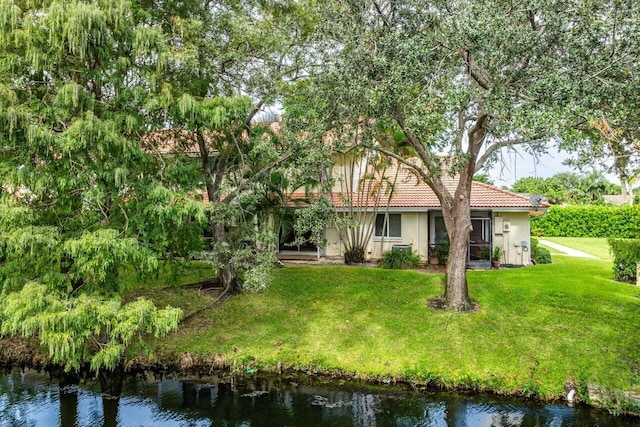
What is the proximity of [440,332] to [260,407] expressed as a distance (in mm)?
5628

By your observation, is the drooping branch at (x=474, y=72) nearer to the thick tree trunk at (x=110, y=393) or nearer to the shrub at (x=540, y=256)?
the thick tree trunk at (x=110, y=393)

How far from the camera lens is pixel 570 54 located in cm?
904

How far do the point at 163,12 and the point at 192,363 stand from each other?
9.93 metres

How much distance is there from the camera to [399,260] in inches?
762

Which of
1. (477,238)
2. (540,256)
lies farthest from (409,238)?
(540,256)

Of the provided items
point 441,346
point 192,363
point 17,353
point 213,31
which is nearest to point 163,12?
point 213,31

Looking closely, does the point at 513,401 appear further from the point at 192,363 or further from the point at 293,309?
the point at 192,363

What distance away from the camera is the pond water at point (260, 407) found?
950cm

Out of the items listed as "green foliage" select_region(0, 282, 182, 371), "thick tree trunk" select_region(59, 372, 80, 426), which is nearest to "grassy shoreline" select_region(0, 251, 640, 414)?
"thick tree trunk" select_region(59, 372, 80, 426)

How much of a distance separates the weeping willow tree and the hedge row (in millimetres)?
33092

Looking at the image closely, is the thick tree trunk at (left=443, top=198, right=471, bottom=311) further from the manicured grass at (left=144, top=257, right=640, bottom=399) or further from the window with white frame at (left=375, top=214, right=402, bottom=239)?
the window with white frame at (left=375, top=214, right=402, bottom=239)

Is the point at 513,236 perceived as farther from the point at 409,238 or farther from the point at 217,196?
the point at 217,196

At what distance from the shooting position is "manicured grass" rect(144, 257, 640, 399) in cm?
1070

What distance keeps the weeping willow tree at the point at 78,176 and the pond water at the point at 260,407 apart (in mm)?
1571
